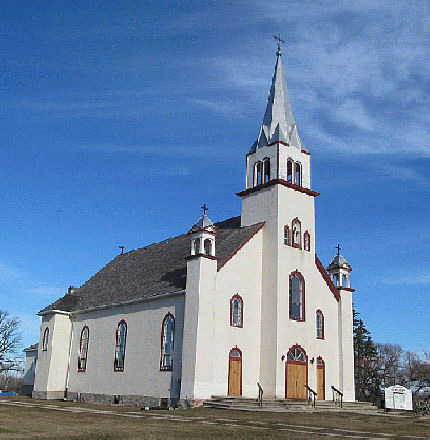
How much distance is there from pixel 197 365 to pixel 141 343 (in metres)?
6.50

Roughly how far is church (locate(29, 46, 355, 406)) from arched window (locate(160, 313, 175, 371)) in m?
0.10

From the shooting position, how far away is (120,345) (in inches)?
1563

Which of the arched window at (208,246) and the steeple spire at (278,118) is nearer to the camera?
the arched window at (208,246)

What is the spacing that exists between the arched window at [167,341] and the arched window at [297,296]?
7.62 m

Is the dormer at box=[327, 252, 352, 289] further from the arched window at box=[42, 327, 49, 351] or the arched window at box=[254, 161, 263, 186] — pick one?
the arched window at box=[42, 327, 49, 351]

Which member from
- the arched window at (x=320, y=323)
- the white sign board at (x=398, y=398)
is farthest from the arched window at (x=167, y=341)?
the white sign board at (x=398, y=398)

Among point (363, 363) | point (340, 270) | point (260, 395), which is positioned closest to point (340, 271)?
point (340, 270)

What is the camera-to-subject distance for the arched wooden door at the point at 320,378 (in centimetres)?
3766

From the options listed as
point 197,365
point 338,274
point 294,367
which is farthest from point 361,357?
point 197,365

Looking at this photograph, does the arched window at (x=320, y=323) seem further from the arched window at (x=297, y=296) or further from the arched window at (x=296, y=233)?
the arched window at (x=296, y=233)

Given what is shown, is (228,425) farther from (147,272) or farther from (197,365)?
(147,272)

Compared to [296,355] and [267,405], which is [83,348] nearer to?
[296,355]

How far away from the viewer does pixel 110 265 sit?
51.0 meters

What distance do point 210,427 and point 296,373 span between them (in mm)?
16531
